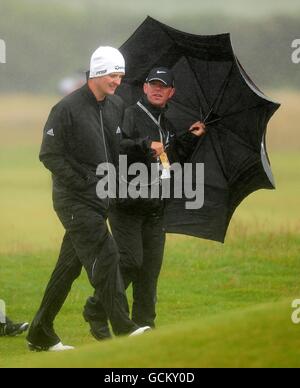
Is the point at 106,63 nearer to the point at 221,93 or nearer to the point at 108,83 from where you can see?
the point at 108,83

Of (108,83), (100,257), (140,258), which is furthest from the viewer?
(140,258)

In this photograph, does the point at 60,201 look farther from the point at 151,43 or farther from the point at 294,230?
the point at 294,230

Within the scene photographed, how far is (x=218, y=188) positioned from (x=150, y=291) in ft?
3.20

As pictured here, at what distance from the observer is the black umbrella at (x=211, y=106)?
11.9m

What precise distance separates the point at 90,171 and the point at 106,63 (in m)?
0.85

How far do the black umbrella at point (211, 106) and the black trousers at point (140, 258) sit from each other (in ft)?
0.58

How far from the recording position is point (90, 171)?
452 inches

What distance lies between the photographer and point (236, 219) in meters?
12.7

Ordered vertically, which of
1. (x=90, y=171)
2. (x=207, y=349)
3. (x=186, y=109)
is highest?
(x=186, y=109)

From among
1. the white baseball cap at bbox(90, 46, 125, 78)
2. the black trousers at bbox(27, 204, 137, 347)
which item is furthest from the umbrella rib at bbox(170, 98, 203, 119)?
the black trousers at bbox(27, 204, 137, 347)

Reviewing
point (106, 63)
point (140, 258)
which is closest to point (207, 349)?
point (140, 258)

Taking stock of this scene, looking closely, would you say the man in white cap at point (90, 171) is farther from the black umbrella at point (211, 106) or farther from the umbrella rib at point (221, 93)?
the umbrella rib at point (221, 93)

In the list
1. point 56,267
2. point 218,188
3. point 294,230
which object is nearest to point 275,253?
point 294,230

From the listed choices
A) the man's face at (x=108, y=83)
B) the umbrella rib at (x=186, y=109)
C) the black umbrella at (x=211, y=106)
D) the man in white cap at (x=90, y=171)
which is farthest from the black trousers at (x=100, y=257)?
the umbrella rib at (x=186, y=109)
